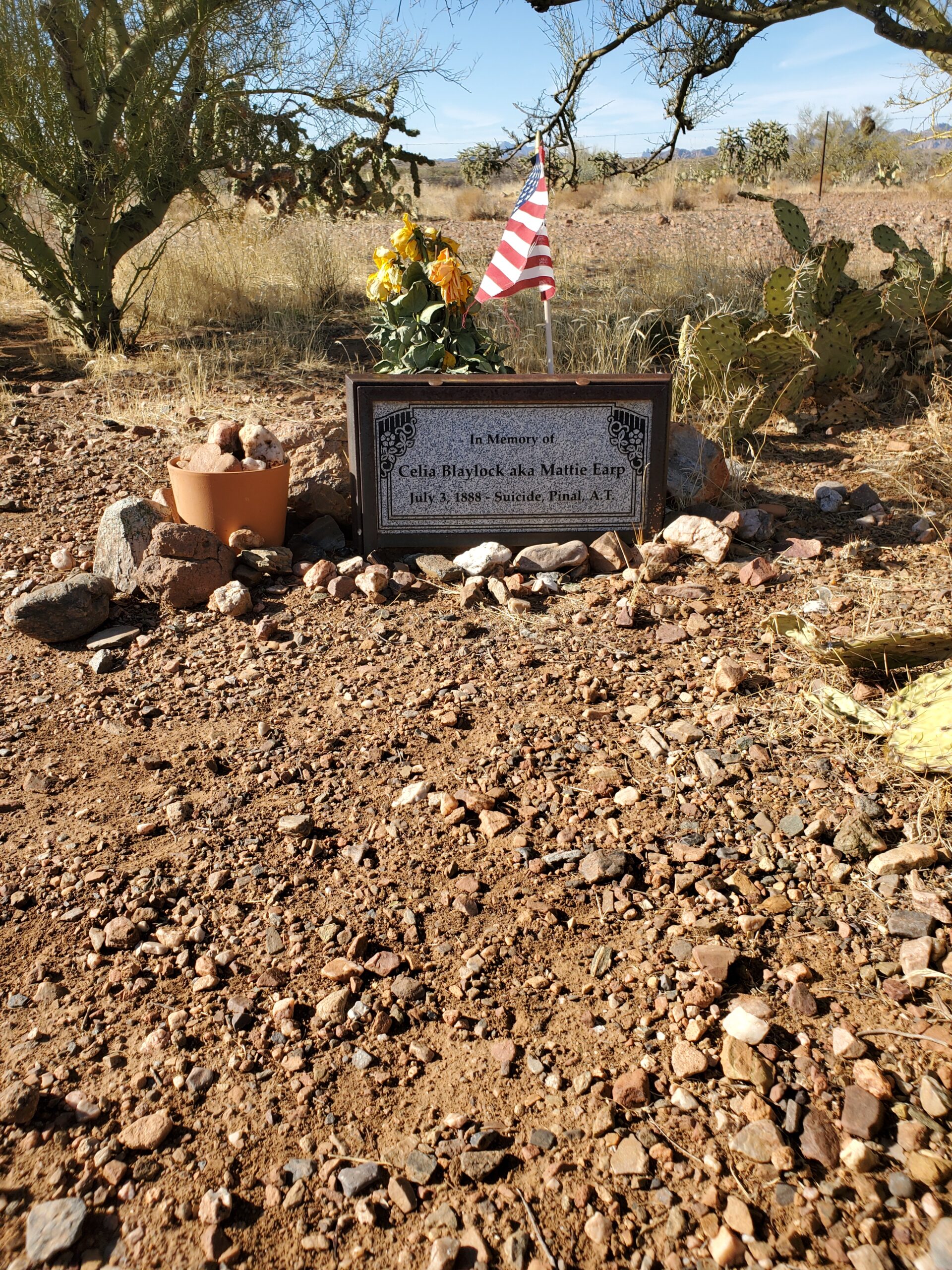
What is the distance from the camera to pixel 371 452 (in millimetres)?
4156

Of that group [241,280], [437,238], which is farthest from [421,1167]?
[241,280]

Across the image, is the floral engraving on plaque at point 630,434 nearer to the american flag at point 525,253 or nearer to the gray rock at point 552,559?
the gray rock at point 552,559

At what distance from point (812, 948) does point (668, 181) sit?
21.8 m

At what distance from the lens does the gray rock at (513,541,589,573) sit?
4.19 metres

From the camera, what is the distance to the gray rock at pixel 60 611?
143 inches

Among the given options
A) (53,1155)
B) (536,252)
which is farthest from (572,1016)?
(536,252)

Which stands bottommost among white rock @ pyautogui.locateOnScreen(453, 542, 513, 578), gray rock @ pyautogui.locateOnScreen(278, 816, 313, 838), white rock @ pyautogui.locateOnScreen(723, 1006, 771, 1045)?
white rock @ pyautogui.locateOnScreen(723, 1006, 771, 1045)

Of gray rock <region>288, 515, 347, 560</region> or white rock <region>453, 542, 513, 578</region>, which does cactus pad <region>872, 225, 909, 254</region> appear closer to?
white rock <region>453, 542, 513, 578</region>

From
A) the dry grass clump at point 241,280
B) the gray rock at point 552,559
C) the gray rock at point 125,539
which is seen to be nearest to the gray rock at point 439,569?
the gray rock at point 552,559

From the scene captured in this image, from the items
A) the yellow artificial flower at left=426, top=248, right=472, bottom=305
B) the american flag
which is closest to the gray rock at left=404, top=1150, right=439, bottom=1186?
the american flag

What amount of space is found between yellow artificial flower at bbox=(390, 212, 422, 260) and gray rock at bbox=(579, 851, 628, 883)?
11.2 feet

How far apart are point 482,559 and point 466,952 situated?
A: 2.14 metres

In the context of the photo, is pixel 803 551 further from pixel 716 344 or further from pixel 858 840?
pixel 858 840

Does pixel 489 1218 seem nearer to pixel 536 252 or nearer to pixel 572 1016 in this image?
pixel 572 1016
